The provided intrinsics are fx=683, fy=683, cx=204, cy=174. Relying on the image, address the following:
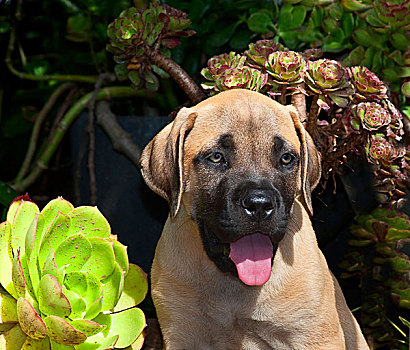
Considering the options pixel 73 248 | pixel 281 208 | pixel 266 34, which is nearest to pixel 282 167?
pixel 281 208

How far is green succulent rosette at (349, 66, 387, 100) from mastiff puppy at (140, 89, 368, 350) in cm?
37

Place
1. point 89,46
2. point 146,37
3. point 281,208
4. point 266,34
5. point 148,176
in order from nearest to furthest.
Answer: point 281,208 < point 148,176 < point 146,37 < point 266,34 < point 89,46

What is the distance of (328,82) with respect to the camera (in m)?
2.66

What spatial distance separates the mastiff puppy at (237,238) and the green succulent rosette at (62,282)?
0.85 ft

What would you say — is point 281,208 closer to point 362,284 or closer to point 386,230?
point 386,230

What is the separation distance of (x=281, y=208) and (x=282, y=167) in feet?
0.66

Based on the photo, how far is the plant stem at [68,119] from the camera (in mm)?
3898

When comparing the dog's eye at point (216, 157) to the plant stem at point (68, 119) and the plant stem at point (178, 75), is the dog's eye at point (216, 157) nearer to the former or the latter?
the plant stem at point (178, 75)

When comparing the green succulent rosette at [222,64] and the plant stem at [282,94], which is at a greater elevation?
the green succulent rosette at [222,64]

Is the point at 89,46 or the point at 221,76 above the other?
the point at 221,76

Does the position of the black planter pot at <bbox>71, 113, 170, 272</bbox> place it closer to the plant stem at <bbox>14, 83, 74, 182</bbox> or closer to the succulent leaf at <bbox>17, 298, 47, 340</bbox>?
the plant stem at <bbox>14, 83, 74, 182</bbox>

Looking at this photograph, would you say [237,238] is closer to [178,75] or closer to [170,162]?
[170,162]

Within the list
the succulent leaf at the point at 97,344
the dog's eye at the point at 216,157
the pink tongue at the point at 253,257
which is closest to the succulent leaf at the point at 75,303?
the succulent leaf at the point at 97,344

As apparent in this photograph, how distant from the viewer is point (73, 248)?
7.61 feet
